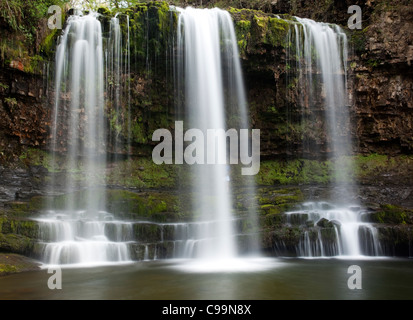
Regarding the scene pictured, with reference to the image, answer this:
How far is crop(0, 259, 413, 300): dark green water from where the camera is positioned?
237 inches

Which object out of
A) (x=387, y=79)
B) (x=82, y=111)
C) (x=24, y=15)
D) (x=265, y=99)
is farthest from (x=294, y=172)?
(x=24, y=15)


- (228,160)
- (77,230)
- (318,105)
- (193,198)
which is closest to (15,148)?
(77,230)

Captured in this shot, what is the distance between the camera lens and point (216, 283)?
6.93 m

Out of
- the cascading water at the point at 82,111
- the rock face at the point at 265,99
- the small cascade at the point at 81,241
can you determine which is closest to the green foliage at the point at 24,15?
the rock face at the point at 265,99

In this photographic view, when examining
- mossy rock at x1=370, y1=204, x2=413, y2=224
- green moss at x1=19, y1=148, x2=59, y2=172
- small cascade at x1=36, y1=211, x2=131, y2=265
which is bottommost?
small cascade at x1=36, y1=211, x2=131, y2=265

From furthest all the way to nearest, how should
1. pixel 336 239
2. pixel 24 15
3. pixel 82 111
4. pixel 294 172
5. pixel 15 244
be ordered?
pixel 294 172, pixel 82 111, pixel 24 15, pixel 336 239, pixel 15 244

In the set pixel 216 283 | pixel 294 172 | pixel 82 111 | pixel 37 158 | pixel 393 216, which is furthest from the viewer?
pixel 294 172

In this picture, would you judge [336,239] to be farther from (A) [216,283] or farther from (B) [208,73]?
(B) [208,73]

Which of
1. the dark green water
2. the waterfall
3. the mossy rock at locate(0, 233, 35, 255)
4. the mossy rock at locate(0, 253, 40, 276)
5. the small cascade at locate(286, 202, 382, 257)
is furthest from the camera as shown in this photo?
the waterfall

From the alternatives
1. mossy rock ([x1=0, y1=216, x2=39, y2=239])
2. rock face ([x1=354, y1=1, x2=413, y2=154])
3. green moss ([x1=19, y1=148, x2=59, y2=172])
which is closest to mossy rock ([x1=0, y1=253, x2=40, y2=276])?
mossy rock ([x1=0, y1=216, x2=39, y2=239])

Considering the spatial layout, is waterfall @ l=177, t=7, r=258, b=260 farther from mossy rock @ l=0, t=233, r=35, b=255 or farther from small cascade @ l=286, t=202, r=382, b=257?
mossy rock @ l=0, t=233, r=35, b=255
